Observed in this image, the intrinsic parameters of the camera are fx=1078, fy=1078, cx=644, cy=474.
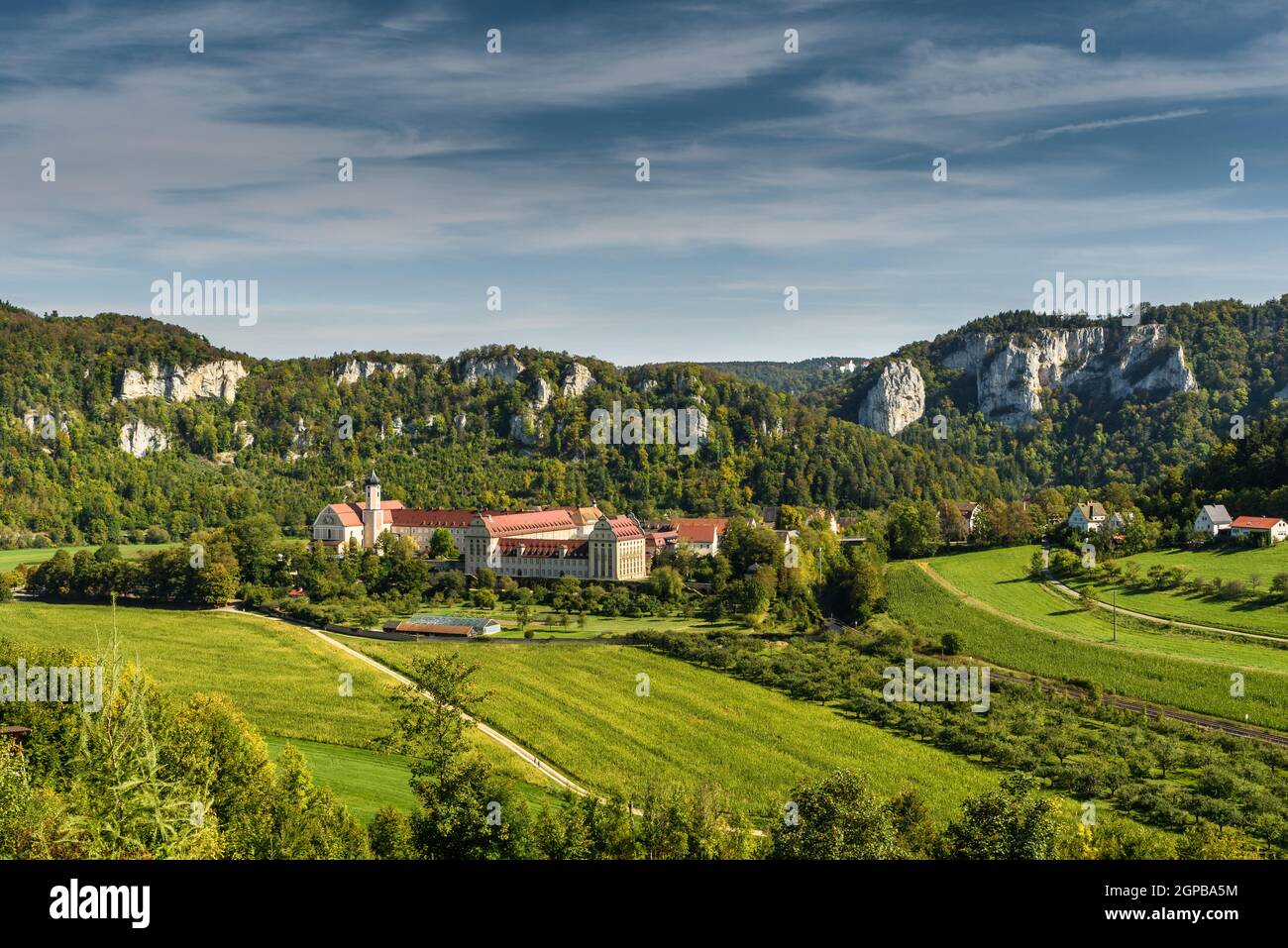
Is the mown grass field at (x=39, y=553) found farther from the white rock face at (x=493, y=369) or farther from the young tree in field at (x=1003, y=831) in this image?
the young tree in field at (x=1003, y=831)

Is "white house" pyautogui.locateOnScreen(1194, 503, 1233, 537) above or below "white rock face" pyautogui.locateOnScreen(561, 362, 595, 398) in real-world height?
below

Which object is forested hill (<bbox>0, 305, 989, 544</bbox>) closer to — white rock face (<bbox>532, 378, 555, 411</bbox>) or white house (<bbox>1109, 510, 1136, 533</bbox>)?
white rock face (<bbox>532, 378, 555, 411</bbox>)

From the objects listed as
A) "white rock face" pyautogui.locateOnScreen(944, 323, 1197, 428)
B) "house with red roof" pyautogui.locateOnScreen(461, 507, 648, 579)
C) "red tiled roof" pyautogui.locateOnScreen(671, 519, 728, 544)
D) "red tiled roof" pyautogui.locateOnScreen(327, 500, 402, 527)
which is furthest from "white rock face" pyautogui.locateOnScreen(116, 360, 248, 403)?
"white rock face" pyautogui.locateOnScreen(944, 323, 1197, 428)

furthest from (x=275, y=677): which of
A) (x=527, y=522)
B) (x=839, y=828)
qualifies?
(x=527, y=522)

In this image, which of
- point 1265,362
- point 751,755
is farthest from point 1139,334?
point 751,755

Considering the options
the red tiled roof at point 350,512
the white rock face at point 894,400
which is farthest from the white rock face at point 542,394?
the red tiled roof at point 350,512

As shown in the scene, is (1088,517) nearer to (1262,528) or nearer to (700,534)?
(1262,528)
